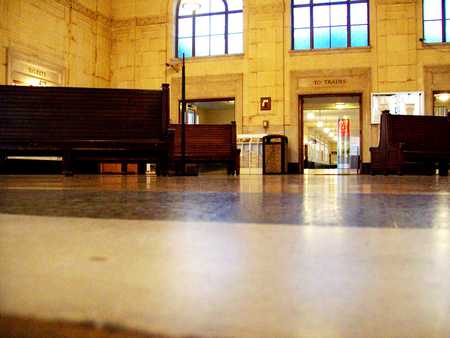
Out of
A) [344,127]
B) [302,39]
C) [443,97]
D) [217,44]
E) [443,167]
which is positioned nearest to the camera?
[443,167]

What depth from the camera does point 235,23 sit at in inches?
466

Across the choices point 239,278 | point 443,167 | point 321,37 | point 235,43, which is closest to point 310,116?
point 321,37

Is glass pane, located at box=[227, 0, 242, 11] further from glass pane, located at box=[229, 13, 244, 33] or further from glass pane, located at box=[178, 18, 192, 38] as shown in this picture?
glass pane, located at box=[178, 18, 192, 38]

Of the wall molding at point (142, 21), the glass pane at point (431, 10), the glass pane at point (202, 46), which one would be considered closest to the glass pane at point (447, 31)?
the glass pane at point (431, 10)

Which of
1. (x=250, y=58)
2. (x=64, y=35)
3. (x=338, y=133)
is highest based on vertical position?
(x=64, y=35)

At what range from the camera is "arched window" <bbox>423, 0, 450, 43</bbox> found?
10.8 meters

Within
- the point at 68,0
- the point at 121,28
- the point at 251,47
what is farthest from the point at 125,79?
the point at 251,47

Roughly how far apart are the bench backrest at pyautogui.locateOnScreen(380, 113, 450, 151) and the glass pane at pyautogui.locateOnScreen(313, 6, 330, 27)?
15.8ft

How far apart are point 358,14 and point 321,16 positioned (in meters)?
0.96

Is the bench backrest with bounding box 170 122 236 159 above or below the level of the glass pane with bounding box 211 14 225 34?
below

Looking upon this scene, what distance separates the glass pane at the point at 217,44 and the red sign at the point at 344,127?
13.0m

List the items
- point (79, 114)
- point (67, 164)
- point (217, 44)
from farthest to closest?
point (217, 44), point (79, 114), point (67, 164)

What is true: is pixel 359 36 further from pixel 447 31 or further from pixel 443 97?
pixel 443 97

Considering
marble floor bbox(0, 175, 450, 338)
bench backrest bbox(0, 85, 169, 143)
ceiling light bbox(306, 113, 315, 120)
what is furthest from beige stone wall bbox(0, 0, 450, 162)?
ceiling light bbox(306, 113, 315, 120)
